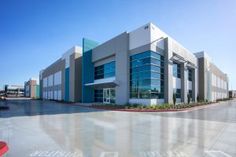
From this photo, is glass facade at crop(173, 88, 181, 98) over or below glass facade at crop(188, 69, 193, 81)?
below

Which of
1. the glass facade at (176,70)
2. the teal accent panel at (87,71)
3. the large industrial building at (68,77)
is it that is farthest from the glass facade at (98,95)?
the glass facade at (176,70)

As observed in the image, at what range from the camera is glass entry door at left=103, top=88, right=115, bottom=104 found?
3077cm

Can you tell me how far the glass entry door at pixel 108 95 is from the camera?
30770 mm

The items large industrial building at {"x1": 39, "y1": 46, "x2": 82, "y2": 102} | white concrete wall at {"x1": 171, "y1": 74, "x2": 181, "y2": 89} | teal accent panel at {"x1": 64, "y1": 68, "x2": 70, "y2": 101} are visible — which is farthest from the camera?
teal accent panel at {"x1": 64, "y1": 68, "x2": 70, "y2": 101}

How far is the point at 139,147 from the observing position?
6.68 metres

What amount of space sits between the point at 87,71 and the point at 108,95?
6658mm

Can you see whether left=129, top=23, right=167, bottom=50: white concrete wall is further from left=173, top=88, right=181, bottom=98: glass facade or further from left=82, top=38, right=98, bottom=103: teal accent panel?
left=82, top=38, right=98, bottom=103: teal accent panel

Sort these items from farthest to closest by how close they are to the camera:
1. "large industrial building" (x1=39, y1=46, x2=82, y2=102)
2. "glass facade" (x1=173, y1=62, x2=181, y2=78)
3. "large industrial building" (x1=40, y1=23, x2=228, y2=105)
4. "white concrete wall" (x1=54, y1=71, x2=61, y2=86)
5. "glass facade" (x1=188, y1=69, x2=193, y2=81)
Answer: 1. "white concrete wall" (x1=54, y1=71, x2=61, y2=86)
2. "large industrial building" (x1=39, y1=46, x2=82, y2=102)
3. "glass facade" (x1=188, y1=69, x2=193, y2=81)
4. "glass facade" (x1=173, y1=62, x2=181, y2=78)
5. "large industrial building" (x1=40, y1=23, x2=228, y2=105)

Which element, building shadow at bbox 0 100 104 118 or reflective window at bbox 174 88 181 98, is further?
reflective window at bbox 174 88 181 98

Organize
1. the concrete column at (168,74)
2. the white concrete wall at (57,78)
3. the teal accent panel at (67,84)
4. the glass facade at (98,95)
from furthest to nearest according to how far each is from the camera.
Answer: the white concrete wall at (57,78), the teal accent panel at (67,84), the glass facade at (98,95), the concrete column at (168,74)

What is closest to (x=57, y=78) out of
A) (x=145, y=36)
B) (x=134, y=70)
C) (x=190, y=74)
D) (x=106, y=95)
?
(x=106, y=95)

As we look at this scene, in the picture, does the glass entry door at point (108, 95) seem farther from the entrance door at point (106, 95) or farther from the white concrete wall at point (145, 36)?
→ the white concrete wall at point (145, 36)

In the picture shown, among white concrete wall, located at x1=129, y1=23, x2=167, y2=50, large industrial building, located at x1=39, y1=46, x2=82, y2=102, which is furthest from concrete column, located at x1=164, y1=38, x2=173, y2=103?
large industrial building, located at x1=39, y1=46, x2=82, y2=102

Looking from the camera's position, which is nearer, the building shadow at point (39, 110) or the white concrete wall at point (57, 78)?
the building shadow at point (39, 110)
